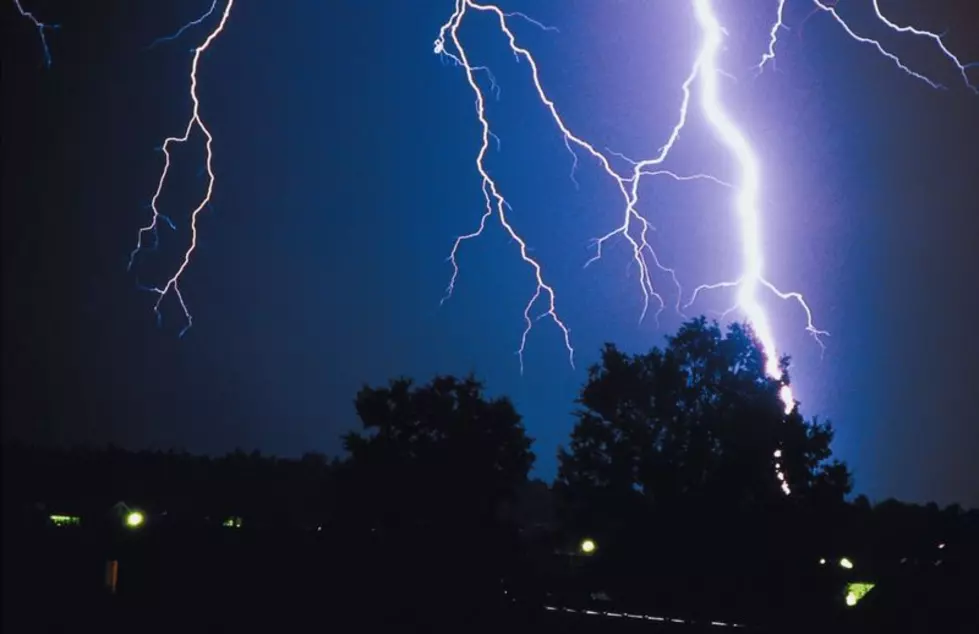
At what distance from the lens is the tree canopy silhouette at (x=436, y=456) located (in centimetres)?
1579

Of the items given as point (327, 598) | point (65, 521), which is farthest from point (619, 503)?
point (65, 521)

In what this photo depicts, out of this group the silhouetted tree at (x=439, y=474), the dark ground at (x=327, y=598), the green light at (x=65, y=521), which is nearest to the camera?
the green light at (x=65, y=521)

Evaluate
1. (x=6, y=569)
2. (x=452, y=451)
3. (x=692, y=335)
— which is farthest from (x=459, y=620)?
(x=692, y=335)

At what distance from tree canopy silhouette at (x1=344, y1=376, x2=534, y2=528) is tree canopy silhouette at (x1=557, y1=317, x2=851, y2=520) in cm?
173

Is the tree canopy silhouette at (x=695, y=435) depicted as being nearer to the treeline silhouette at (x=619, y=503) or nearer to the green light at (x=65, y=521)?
the treeline silhouette at (x=619, y=503)

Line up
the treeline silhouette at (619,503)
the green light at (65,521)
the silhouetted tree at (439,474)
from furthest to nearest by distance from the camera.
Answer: the silhouetted tree at (439,474)
the treeline silhouette at (619,503)
the green light at (65,521)

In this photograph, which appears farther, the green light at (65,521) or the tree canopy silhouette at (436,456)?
the tree canopy silhouette at (436,456)

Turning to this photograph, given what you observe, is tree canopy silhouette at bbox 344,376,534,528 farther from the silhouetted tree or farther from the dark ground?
the dark ground

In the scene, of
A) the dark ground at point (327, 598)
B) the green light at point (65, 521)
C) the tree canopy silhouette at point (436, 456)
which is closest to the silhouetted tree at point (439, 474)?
the tree canopy silhouette at point (436, 456)

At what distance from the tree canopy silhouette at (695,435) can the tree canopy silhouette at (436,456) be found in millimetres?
1730

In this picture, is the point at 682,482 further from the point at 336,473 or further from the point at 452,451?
the point at 336,473

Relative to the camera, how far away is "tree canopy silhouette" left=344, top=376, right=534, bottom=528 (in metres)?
15.8

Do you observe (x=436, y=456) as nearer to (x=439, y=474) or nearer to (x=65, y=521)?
(x=439, y=474)

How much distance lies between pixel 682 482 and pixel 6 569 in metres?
13.7
